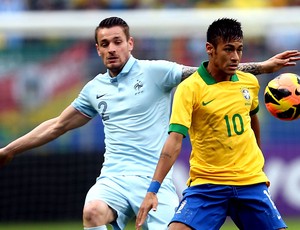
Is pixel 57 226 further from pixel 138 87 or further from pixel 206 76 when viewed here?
pixel 206 76

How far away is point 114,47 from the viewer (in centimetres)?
768

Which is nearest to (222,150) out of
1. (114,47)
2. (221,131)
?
(221,131)

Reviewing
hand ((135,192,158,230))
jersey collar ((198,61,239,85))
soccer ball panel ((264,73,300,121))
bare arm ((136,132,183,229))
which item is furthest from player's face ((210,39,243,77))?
hand ((135,192,158,230))

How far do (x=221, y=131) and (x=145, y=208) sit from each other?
0.90 m

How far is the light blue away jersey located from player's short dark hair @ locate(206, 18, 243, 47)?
2.23 feet

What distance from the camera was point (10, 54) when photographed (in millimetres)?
14211

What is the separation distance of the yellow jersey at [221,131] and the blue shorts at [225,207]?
2.6 inches

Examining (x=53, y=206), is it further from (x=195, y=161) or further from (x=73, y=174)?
(x=195, y=161)

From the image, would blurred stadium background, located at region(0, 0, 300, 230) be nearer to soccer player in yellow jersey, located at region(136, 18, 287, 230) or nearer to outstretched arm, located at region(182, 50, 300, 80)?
outstretched arm, located at region(182, 50, 300, 80)

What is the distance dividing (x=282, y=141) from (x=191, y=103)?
7.63 meters

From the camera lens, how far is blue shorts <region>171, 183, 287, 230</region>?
23.0 ft

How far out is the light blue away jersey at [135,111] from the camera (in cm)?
757

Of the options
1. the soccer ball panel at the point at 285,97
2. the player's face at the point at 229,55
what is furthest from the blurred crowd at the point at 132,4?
the player's face at the point at 229,55

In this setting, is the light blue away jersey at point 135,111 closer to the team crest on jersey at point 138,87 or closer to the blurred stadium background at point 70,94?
the team crest on jersey at point 138,87
